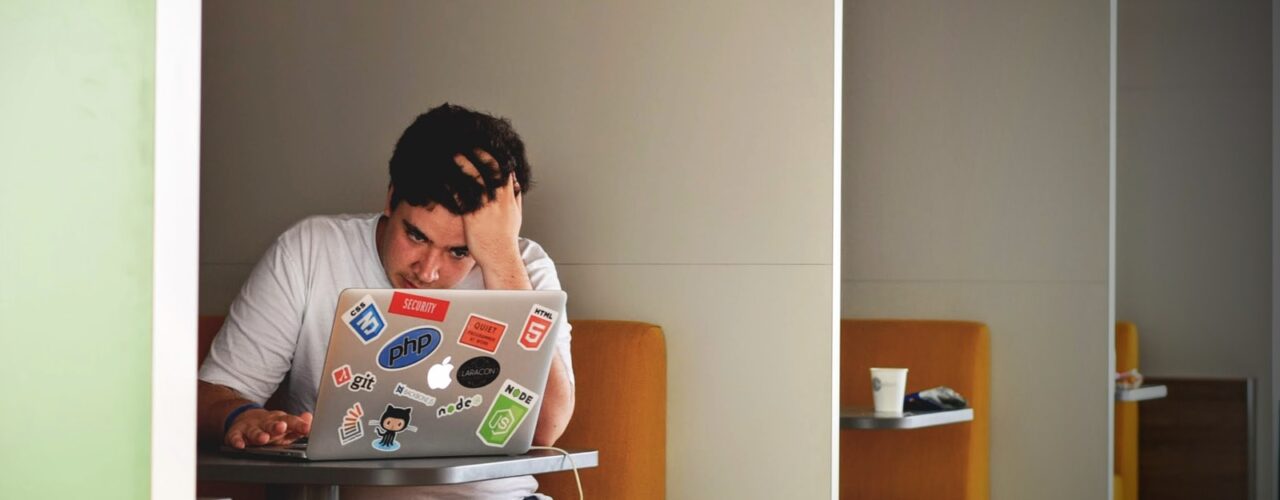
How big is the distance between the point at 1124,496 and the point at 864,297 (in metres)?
1.72

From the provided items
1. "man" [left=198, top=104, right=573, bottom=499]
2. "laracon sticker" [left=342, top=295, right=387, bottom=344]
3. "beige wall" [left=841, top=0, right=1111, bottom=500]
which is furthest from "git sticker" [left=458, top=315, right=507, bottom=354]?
"beige wall" [left=841, top=0, right=1111, bottom=500]

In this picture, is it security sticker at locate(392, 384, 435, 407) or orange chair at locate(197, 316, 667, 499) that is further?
orange chair at locate(197, 316, 667, 499)

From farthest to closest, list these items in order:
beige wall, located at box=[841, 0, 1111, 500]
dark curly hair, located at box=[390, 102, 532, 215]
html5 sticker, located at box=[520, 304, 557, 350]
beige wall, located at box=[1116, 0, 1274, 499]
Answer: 1. beige wall, located at box=[1116, 0, 1274, 499]
2. beige wall, located at box=[841, 0, 1111, 500]
3. dark curly hair, located at box=[390, 102, 532, 215]
4. html5 sticker, located at box=[520, 304, 557, 350]

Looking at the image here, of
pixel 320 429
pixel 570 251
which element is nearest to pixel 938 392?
pixel 570 251

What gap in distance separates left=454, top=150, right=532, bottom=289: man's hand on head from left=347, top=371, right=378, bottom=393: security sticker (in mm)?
866

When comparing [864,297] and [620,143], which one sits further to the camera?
[864,297]

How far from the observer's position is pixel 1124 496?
5.42m

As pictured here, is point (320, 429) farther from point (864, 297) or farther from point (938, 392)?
point (864, 297)

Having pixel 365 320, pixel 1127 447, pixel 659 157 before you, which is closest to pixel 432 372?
pixel 365 320

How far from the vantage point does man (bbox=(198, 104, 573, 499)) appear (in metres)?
2.59

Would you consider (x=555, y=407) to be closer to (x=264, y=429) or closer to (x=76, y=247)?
(x=264, y=429)

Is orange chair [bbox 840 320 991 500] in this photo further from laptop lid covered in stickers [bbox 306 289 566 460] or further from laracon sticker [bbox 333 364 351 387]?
laracon sticker [bbox 333 364 351 387]

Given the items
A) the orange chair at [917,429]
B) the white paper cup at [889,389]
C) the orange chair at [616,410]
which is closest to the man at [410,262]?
the orange chair at [616,410]

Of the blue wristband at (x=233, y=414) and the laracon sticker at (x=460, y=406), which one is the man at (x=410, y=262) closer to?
the blue wristband at (x=233, y=414)
